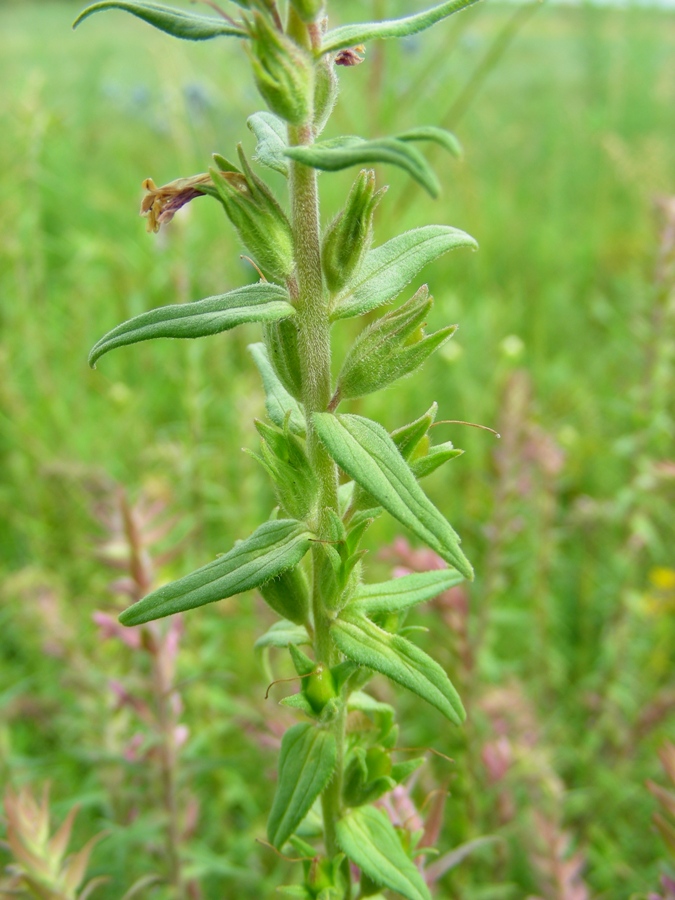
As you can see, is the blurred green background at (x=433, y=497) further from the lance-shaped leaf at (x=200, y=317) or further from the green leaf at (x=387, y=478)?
the lance-shaped leaf at (x=200, y=317)

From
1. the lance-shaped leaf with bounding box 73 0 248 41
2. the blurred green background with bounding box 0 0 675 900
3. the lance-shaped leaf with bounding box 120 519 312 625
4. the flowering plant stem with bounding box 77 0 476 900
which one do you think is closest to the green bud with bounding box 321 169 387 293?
the flowering plant stem with bounding box 77 0 476 900

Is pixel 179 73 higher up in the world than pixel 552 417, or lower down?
higher up

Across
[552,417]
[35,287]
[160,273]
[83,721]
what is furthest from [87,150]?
[83,721]

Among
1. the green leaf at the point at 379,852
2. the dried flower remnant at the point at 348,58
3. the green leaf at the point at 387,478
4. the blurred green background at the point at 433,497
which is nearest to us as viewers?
the green leaf at the point at 387,478

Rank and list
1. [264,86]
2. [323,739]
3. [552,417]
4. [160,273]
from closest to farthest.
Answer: [264,86] → [323,739] → [160,273] → [552,417]

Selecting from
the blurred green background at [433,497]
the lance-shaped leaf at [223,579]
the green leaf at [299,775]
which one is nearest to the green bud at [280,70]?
the lance-shaped leaf at [223,579]

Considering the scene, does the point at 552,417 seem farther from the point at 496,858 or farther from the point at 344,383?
the point at 344,383
